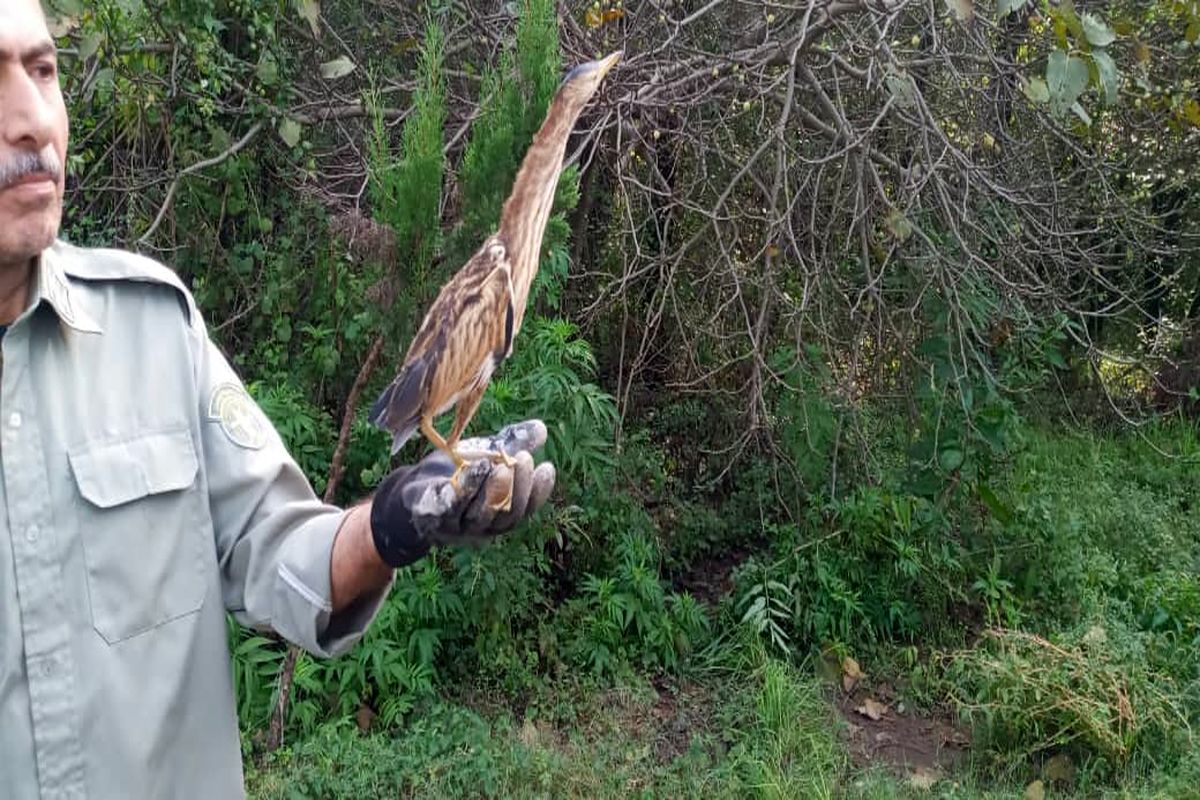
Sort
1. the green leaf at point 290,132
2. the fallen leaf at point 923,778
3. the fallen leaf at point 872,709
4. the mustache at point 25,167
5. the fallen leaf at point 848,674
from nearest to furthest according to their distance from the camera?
the mustache at point 25,167 → the fallen leaf at point 923,778 → the green leaf at point 290,132 → the fallen leaf at point 872,709 → the fallen leaf at point 848,674

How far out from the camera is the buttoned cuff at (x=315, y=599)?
1.84 meters

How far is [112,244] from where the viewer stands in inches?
190

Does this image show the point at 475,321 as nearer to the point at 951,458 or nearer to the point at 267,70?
the point at 267,70

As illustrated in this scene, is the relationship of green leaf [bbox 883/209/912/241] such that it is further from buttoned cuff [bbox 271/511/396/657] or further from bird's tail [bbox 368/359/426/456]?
buttoned cuff [bbox 271/511/396/657]

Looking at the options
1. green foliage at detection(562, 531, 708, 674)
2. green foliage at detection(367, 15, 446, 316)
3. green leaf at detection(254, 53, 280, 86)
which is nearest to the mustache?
green foliage at detection(367, 15, 446, 316)

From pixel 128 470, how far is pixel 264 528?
25 cm

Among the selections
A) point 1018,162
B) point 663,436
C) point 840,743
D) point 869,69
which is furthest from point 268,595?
point 1018,162

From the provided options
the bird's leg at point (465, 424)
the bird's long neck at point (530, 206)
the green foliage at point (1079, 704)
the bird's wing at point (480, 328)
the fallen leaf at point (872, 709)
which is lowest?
the fallen leaf at point (872, 709)

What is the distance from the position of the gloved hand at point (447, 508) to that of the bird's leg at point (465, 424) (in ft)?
0.04

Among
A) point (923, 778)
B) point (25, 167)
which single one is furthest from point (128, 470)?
point (923, 778)

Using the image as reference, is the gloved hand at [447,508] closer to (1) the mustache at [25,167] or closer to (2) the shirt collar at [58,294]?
(2) the shirt collar at [58,294]

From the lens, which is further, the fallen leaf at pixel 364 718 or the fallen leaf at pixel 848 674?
the fallen leaf at pixel 848 674

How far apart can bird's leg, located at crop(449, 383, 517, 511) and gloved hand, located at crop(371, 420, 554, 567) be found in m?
0.01

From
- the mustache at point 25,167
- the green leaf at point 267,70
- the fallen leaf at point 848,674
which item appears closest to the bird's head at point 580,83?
the mustache at point 25,167
